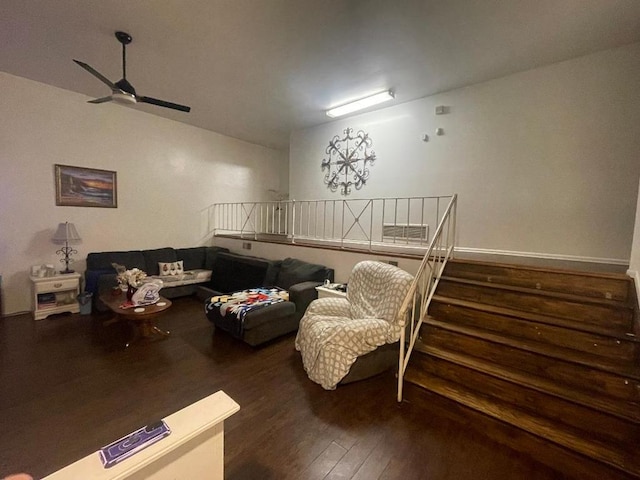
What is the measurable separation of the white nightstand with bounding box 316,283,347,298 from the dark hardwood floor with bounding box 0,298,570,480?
754 millimetres

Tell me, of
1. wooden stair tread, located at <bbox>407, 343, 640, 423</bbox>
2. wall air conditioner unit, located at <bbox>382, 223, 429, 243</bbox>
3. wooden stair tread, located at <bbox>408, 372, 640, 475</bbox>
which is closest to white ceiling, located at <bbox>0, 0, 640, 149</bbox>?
wall air conditioner unit, located at <bbox>382, 223, 429, 243</bbox>

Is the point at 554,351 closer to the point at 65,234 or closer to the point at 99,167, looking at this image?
the point at 65,234

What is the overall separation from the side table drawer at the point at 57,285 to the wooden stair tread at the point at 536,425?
15.6ft

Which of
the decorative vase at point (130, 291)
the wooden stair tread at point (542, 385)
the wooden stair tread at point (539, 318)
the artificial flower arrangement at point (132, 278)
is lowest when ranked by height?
the wooden stair tread at point (542, 385)

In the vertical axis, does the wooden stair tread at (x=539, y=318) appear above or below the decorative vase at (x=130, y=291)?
above

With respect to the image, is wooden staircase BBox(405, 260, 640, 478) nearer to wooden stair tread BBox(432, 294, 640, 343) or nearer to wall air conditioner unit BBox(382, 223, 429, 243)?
wooden stair tread BBox(432, 294, 640, 343)

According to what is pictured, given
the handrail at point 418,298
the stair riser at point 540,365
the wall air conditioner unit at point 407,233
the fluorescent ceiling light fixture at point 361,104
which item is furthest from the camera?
the wall air conditioner unit at point 407,233

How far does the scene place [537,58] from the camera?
312 centimetres

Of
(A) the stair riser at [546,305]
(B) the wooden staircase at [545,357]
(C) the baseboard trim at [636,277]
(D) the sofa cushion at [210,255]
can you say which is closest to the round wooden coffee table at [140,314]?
(D) the sofa cushion at [210,255]

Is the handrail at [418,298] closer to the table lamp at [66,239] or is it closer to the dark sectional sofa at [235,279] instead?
the dark sectional sofa at [235,279]

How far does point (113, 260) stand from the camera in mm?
4383

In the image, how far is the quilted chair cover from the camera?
2299 mm

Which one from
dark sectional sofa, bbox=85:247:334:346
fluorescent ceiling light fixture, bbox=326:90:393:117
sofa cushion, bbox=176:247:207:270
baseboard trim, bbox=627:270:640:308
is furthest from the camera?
sofa cushion, bbox=176:247:207:270

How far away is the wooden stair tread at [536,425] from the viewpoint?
158 cm
